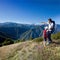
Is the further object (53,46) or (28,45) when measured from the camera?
(28,45)

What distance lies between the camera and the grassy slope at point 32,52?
16.5 meters

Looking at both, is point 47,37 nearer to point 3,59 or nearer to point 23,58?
point 23,58

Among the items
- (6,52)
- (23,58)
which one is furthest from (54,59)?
(6,52)

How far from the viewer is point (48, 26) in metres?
18.2

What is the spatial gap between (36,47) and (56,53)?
206 cm

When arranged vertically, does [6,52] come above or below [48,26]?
below

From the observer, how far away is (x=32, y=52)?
17.3 meters

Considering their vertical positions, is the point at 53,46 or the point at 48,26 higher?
the point at 48,26

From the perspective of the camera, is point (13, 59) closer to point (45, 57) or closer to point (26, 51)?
point (26, 51)

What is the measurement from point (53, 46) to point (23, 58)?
9.27 ft

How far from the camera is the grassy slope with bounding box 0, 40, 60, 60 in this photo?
16.5 meters

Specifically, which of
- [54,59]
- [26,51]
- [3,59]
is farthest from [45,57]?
[3,59]

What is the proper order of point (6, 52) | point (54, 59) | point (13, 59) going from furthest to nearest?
1. point (6, 52)
2. point (13, 59)
3. point (54, 59)

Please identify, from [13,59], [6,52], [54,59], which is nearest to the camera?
[54,59]
